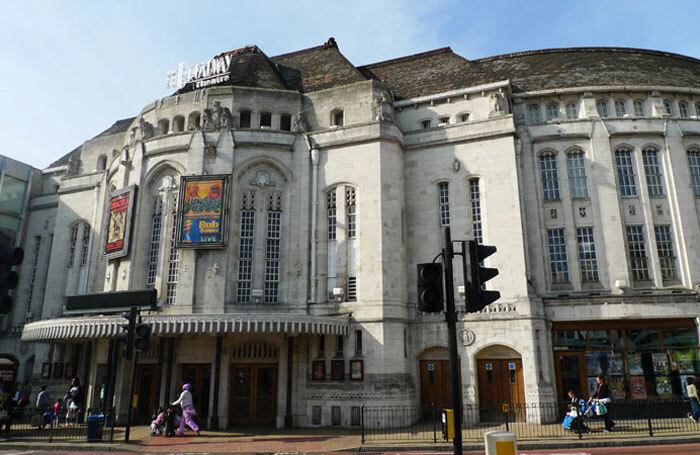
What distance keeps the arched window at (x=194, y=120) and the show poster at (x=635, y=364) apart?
88.1 ft

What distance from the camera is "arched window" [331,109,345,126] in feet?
95.0

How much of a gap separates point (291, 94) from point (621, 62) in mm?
21614

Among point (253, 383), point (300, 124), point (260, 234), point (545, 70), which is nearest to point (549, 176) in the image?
point (545, 70)

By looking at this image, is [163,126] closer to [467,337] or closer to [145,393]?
[145,393]

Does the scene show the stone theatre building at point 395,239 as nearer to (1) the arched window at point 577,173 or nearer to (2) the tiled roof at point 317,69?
(1) the arched window at point 577,173

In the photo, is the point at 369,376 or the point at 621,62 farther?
the point at 621,62

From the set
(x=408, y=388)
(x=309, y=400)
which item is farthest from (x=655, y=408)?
(x=309, y=400)

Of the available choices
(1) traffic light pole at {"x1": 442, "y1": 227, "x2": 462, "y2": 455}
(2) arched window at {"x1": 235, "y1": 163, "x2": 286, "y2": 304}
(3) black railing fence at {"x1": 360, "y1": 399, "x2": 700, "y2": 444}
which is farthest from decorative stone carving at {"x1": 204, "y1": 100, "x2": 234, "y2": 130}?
(1) traffic light pole at {"x1": 442, "y1": 227, "x2": 462, "y2": 455}

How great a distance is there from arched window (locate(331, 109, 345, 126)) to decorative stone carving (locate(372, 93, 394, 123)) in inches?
88.6

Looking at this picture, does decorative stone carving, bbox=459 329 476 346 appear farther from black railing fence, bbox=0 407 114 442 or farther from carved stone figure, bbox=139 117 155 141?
carved stone figure, bbox=139 117 155 141

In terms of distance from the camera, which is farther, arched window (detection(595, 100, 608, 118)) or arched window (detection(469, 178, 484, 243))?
arched window (detection(595, 100, 608, 118))

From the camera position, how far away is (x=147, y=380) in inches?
1023

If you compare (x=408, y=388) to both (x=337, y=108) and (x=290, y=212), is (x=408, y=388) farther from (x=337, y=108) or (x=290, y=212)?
(x=337, y=108)

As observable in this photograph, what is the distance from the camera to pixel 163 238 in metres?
27.7
